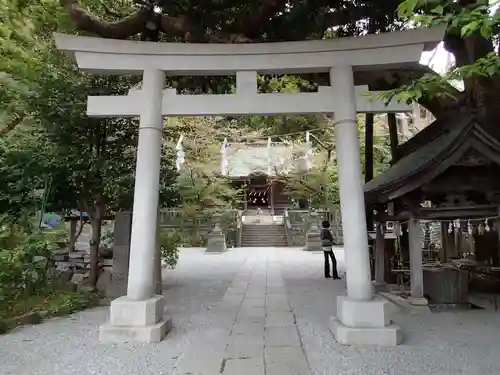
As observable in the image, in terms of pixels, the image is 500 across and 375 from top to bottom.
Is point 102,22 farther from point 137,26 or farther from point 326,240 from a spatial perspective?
point 326,240

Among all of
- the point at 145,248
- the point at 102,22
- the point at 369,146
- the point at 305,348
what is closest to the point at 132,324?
the point at 145,248

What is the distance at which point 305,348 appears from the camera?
500cm

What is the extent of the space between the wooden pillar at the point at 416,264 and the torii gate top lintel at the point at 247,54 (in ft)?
10.0

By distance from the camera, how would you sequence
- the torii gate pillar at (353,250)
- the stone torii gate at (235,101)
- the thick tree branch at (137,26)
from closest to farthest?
the torii gate pillar at (353,250) < the stone torii gate at (235,101) < the thick tree branch at (137,26)

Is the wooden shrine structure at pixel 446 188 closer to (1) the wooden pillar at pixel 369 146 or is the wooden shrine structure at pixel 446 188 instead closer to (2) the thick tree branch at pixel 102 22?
(1) the wooden pillar at pixel 369 146

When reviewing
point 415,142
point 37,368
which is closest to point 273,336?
point 37,368

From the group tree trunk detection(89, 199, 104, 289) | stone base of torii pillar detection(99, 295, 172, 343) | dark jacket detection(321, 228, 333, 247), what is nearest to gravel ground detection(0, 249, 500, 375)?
stone base of torii pillar detection(99, 295, 172, 343)

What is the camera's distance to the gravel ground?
431 cm

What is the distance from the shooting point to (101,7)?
999cm

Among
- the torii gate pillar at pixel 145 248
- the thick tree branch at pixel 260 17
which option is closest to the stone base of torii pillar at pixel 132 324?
the torii gate pillar at pixel 145 248

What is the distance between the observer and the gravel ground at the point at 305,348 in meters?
4.31

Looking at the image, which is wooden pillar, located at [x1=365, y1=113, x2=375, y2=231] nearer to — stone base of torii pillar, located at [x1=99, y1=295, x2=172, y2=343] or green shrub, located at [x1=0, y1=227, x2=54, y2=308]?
stone base of torii pillar, located at [x1=99, y1=295, x2=172, y2=343]

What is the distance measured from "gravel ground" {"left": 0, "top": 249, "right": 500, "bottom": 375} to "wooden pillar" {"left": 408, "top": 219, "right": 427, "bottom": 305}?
458 mm

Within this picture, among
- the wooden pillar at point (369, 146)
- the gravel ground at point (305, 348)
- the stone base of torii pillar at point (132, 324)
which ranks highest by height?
the wooden pillar at point (369, 146)
